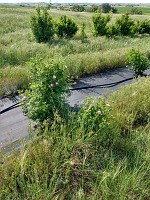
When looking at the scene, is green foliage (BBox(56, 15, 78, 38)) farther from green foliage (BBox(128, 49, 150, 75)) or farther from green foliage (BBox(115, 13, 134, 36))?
green foliage (BBox(128, 49, 150, 75))

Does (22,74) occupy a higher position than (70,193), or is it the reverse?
(22,74)

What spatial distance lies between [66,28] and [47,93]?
10.2 meters

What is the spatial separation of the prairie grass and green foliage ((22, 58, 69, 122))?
18.1 inches

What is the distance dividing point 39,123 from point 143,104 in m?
1.61

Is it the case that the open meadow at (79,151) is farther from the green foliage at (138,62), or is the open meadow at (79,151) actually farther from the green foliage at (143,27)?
the green foliage at (143,27)

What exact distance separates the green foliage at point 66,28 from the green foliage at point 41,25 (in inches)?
60.1

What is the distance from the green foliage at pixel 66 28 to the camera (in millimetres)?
12370

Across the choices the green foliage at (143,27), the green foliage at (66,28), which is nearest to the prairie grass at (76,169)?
the green foliage at (66,28)

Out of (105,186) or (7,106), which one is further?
(7,106)

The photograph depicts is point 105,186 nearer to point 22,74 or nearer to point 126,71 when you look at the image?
point 22,74

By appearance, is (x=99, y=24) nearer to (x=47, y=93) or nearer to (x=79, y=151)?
(x=47, y=93)

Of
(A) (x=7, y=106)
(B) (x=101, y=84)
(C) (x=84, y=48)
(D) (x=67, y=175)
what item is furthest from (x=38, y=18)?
(D) (x=67, y=175)

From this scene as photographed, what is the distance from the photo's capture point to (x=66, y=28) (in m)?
12.4

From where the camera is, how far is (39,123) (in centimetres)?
307
